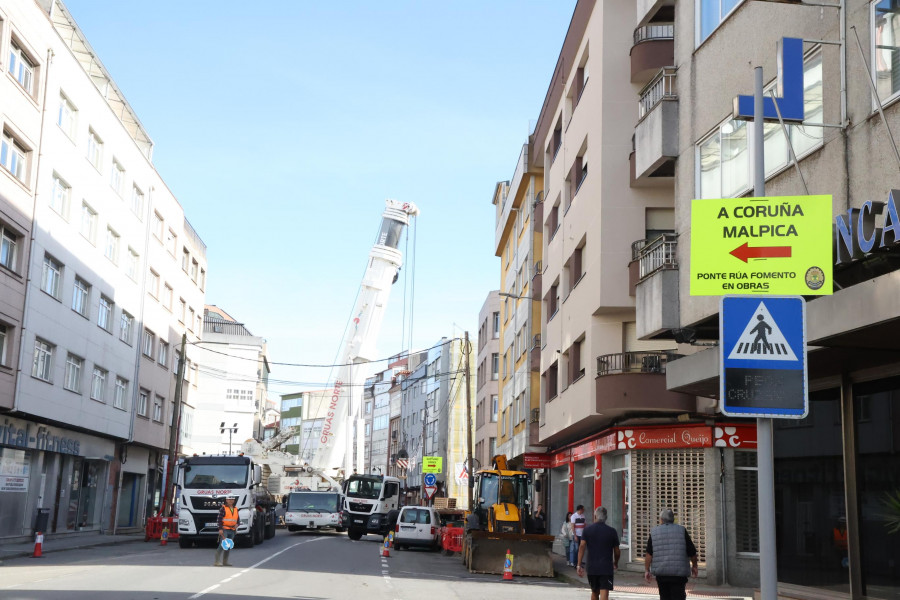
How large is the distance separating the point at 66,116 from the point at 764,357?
3375 centimetres

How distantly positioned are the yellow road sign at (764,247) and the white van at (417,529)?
98.4 feet

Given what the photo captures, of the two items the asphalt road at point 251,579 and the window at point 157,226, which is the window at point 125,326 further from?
the asphalt road at point 251,579

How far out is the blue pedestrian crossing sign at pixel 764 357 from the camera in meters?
7.56

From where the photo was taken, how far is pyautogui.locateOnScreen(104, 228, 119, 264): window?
4275 cm

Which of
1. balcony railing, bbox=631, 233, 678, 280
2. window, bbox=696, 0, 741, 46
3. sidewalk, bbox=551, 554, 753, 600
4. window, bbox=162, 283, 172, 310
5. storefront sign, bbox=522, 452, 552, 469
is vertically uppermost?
window, bbox=162, 283, 172, 310

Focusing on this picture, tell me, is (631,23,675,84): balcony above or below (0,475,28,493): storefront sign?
above

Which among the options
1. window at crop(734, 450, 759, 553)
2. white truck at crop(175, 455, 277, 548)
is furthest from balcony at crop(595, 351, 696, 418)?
white truck at crop(175, 455, 277, 548)

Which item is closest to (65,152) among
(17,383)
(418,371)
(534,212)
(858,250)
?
(17,383)

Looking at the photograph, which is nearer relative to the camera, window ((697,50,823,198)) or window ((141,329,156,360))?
A: window ((697,50,823,198))

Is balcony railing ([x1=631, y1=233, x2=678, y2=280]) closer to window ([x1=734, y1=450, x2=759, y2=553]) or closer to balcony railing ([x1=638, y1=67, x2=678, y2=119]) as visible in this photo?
balcony railing ([x1=638, y1=67, x2=678, y2=119])

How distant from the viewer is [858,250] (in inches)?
472

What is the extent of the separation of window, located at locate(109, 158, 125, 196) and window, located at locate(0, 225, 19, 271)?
1111 centimetres

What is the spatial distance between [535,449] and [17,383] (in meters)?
20.2

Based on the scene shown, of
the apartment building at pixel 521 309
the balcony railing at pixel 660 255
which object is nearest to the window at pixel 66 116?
the apartment building at pixel 521 309
